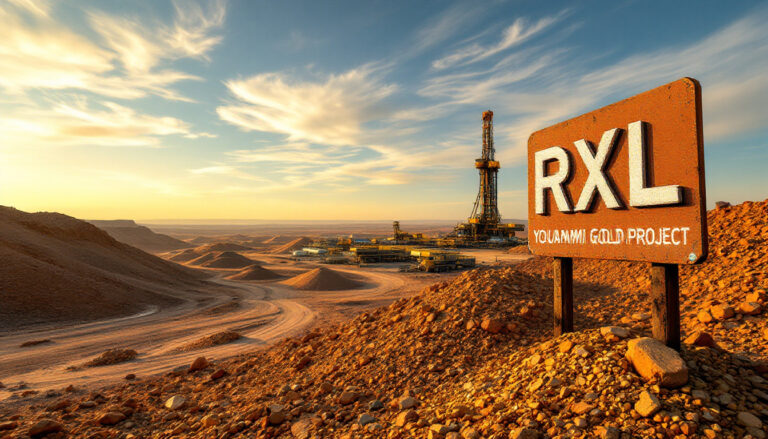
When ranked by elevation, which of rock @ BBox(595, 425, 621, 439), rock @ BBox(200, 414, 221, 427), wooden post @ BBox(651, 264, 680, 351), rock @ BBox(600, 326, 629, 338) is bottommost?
rock @ BBox(200, 414, 221, 427)

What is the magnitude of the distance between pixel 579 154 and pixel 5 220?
4697 cm

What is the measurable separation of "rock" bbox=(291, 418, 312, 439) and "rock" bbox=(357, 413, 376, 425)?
3.11 feet

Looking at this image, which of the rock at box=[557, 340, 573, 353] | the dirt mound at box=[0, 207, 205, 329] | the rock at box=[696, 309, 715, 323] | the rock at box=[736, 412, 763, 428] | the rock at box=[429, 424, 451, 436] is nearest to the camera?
the rock at box=[736, 412, 763, 428]

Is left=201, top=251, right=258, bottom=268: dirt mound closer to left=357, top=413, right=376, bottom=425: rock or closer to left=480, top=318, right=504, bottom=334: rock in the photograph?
left=480, top=318, right=504, bottom=334: rock

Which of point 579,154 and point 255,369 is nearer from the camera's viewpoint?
point 579,154

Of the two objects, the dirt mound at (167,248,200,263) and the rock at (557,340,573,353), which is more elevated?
the rock at (557,340,573,353)

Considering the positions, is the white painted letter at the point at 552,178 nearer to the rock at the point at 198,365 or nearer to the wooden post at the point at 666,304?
the wooden post at the point at 666,304

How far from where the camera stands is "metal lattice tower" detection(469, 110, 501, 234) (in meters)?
61.6

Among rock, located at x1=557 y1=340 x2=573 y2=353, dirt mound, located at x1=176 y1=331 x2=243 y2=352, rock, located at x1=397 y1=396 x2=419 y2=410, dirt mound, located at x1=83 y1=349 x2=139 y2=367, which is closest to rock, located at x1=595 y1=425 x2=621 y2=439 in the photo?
rock, located at x1=557 y1=340 x2=573 y2=353

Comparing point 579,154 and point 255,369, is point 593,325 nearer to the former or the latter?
point 579,154

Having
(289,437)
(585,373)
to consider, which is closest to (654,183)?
(585,373)

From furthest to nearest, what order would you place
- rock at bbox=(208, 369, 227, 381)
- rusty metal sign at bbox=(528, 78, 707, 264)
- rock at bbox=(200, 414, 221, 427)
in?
rock at bbox=(208, 369, 227, 381) → rock at bbox=(200, 414, 221, 427) → rusty metal sign at bbox=(528, 78, 707, 264)

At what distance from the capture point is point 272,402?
7348 millimetres

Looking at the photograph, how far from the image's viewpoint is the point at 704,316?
7297mm
